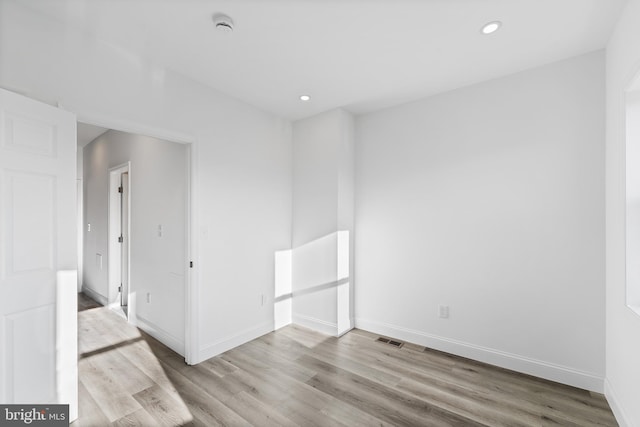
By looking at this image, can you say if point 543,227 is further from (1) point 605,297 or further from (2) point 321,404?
(2) point 321,404

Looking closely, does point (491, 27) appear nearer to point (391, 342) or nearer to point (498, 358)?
point (498, 358)

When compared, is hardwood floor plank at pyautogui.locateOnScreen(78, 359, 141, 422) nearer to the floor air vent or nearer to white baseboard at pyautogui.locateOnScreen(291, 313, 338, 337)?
white baseboard at pyautogui.locateOnScreen(291, 313, 338, 337)

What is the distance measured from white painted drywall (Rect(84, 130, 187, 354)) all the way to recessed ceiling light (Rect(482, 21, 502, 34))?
107 inches

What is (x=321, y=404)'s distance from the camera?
6.95 ft

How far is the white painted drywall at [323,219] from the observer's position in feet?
11.1

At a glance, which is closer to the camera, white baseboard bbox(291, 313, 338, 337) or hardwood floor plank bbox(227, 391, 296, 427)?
hardwood floor plank bbox(227, 391, 296, 427)

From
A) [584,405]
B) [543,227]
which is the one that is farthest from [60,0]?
[584,405]

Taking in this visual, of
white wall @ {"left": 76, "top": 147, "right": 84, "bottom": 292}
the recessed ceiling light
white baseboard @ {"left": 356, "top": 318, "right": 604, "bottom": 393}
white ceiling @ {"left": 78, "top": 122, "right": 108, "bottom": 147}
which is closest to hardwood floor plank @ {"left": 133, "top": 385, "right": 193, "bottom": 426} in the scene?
white baseboard @ {"left": 356, "top": 318, "right": 604, "bottom": 393}

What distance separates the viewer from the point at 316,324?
3506 millimetres

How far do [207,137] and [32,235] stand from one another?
154 cm

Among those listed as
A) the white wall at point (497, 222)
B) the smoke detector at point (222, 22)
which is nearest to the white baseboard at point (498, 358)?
the white wall at point (497, 222)

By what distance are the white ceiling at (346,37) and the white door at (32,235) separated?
0.76 meters

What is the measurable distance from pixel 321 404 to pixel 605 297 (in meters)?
2.32

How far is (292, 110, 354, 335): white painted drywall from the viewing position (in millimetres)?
3379
